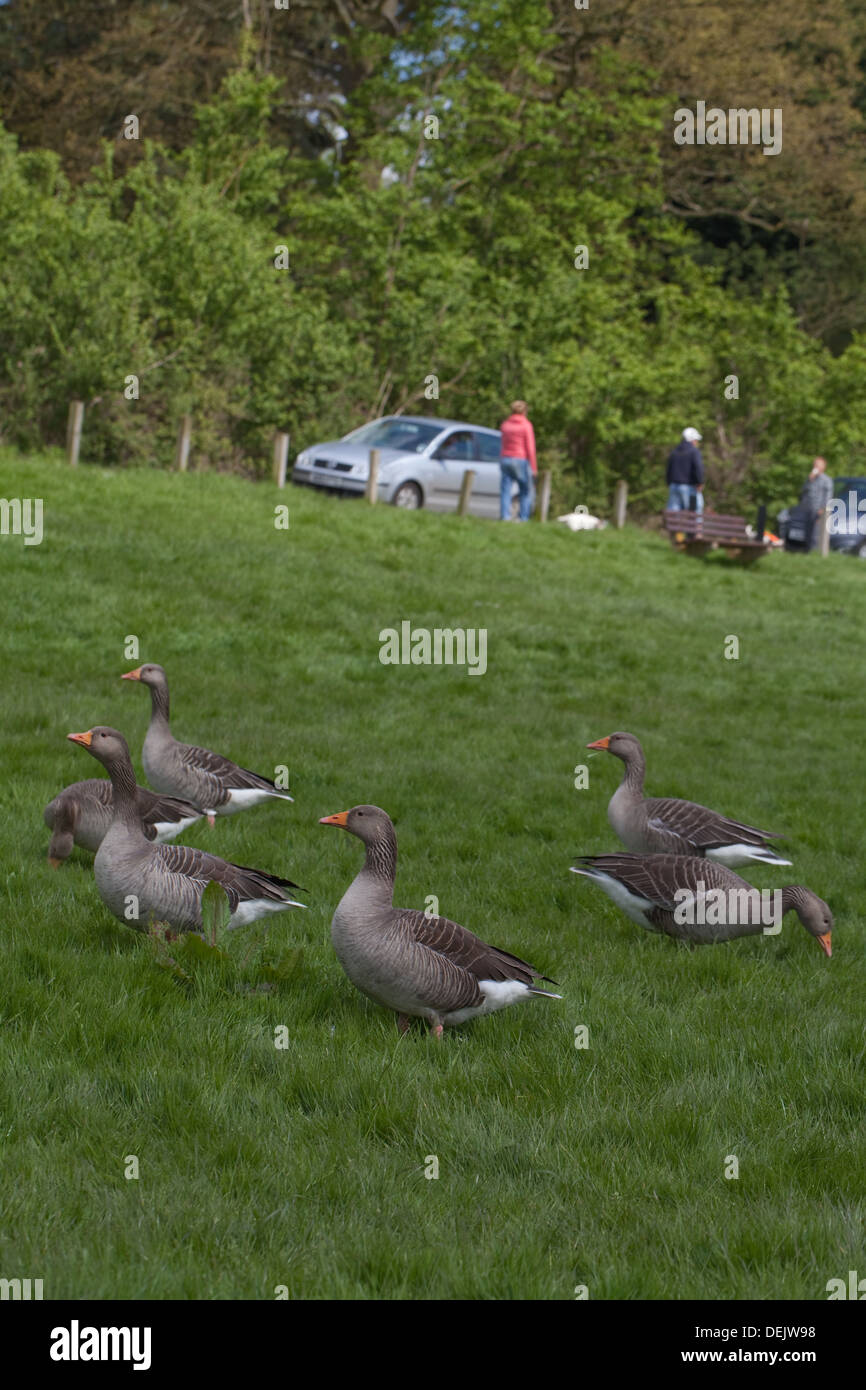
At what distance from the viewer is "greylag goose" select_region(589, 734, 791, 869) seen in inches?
330

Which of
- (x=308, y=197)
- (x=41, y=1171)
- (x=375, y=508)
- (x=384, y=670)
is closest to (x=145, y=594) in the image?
(x=384, y=670)

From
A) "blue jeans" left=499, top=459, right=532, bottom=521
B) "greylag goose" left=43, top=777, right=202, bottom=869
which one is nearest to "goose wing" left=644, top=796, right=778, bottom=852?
"greylag goose" left=43, top=777, right=202, bottom=869

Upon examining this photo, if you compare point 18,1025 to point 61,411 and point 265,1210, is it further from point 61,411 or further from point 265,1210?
point 61,411

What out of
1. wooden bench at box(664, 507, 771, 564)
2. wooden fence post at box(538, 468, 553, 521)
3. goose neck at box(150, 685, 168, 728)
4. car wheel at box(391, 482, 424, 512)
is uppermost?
wooden fence post at box(538, 468, 553, 521)

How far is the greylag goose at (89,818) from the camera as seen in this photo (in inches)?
308

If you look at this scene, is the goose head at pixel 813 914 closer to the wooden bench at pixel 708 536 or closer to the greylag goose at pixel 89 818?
the greylag goose at pixel 89 818

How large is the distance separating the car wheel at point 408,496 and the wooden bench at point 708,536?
509 centimetres

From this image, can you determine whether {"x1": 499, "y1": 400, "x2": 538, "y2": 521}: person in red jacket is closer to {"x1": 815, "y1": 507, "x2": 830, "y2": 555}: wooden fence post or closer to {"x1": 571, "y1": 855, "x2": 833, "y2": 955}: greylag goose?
{"x1": 815, "y1": 507, "x2": 830, "y2": 555}: wooden fence post

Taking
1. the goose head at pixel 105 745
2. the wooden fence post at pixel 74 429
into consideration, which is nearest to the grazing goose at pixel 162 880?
the goose head at pixel 105 745

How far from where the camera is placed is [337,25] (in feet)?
122

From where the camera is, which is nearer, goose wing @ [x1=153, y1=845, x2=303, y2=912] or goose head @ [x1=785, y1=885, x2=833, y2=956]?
goose wing @ [x1=153, y1=845, x2=303, y2=912]

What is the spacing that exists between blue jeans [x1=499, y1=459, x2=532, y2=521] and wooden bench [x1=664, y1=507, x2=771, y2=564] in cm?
289

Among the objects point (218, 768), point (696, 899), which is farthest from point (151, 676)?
point (696, 899)

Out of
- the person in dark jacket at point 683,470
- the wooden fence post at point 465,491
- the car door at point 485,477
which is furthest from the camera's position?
the person in dark jacket at point 683,470
